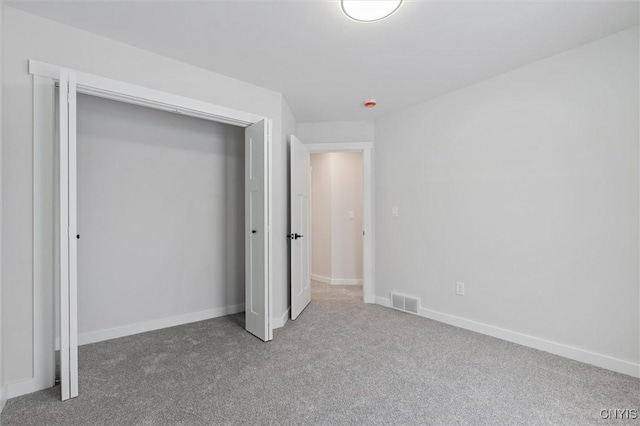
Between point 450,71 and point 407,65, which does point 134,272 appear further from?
point 450,71

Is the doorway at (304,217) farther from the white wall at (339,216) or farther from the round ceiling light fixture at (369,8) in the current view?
the round ceiling light fixture at (369,8)

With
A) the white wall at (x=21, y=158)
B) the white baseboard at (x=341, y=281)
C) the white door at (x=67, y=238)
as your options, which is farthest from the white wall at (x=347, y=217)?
the white door at (x=67, y=238)

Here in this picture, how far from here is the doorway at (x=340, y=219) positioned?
4961 millimetres

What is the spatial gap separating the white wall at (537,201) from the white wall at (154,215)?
2.14 meters

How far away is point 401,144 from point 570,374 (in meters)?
2.63

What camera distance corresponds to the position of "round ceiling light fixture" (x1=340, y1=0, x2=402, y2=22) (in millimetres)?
1737

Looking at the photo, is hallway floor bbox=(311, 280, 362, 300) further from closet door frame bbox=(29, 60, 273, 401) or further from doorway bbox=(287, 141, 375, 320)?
closet door frame bbox=(29, 60, 273, 401)

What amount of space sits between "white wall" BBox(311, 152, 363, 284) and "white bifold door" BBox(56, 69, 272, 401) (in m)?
2.30

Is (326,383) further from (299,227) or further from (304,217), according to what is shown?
(304,217)

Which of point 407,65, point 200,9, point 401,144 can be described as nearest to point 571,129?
point 407,65

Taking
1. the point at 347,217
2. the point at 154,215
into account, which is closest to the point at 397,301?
the point at 347,217

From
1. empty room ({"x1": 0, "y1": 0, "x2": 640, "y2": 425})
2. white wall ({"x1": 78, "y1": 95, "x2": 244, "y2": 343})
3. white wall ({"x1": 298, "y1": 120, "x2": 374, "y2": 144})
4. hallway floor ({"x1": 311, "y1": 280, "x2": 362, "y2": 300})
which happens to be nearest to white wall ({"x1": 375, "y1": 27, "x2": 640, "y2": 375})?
empty room ({"x1": 0, "y1": 0, "x2": 640, "y2": 425})

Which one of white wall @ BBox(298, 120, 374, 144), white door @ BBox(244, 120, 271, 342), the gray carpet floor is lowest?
the gray carpet floor

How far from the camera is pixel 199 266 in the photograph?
3.33 m
